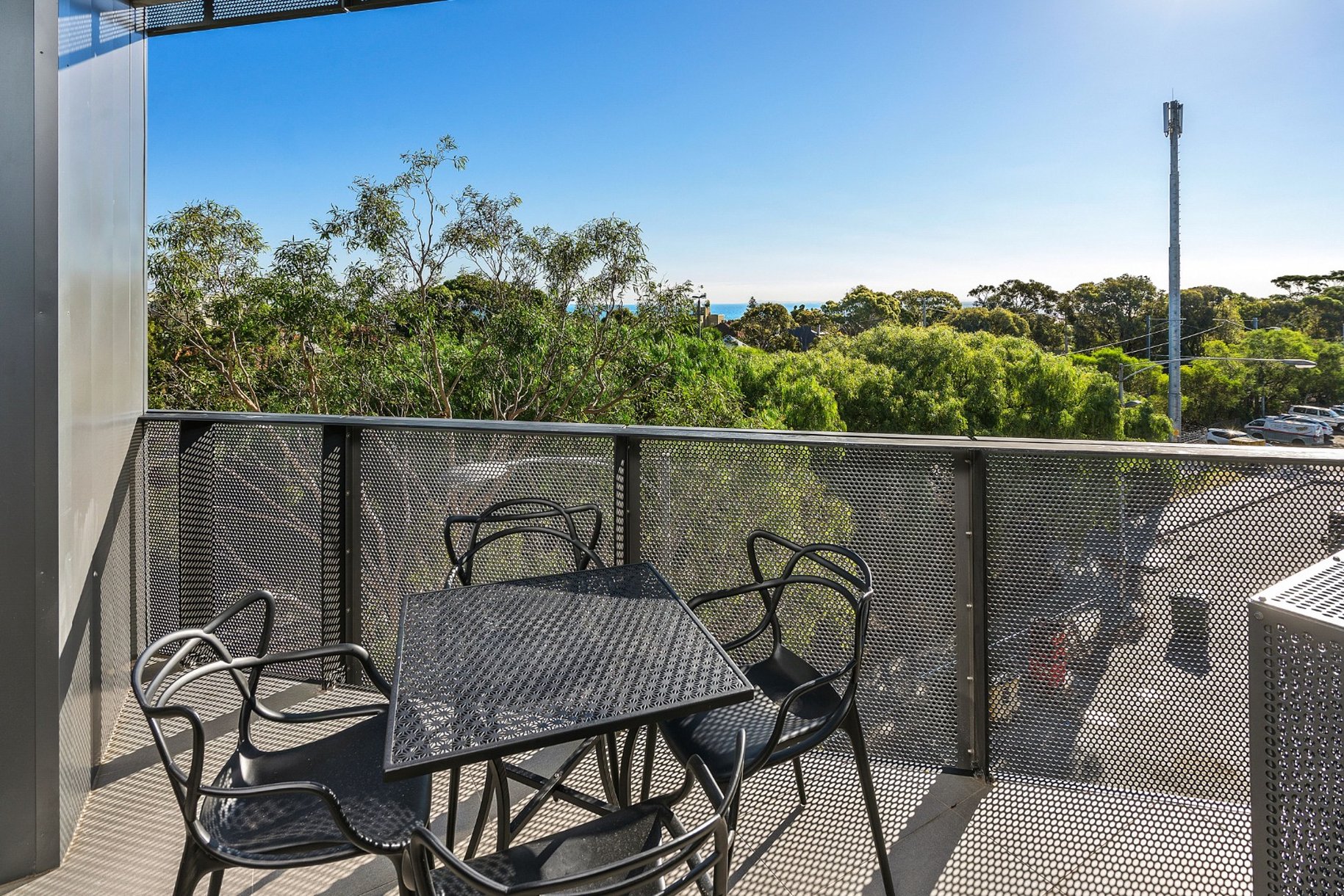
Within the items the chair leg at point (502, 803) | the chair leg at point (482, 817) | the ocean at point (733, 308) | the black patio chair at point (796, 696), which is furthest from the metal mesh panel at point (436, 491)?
the ocean at point (733, 308)

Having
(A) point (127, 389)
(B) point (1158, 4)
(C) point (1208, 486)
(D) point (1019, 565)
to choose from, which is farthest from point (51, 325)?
Answer: (B) point (1158, 4)

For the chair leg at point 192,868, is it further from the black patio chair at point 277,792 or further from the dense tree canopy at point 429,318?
the dense tree canopy at point 429,318

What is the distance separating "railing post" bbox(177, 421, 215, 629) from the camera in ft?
10.6

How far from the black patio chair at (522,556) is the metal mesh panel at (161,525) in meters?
1.20

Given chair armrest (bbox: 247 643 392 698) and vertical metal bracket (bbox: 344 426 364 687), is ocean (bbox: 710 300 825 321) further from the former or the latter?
chair armrest (bbox: 247 643 392 698)

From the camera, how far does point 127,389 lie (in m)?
3.04

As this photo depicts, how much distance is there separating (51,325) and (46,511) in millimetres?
480

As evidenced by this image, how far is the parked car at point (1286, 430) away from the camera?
3173 centimetres

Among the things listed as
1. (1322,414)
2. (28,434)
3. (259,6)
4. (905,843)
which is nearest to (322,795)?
(28,434)

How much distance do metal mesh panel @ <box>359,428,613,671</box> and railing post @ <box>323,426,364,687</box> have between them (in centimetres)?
3

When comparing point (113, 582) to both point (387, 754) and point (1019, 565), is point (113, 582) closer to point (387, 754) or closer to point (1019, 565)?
point (387, 754)

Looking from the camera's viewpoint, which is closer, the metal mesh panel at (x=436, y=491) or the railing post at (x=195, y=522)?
the metal mesh panel at (x=436, y=491)

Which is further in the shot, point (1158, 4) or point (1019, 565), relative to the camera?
point (1158, 4)

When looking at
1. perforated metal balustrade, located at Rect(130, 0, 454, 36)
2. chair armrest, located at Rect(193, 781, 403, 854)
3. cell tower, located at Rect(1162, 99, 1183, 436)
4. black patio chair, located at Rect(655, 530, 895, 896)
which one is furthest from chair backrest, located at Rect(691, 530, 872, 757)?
cell tower, located at Rect(1162, 99, 1183, 436)
